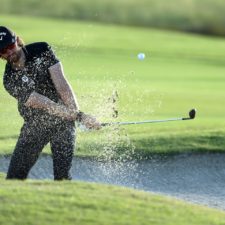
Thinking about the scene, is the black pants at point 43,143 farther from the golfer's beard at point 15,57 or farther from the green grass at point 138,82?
the green grass at point 138,82

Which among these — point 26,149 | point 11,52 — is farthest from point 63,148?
point 11,52

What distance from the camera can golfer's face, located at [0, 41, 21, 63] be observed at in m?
8.45

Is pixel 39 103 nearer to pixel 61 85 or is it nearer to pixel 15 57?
pixel 61 85

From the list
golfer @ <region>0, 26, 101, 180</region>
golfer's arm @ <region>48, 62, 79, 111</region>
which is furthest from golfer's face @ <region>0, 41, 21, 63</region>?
golfer's arm @ <region>48, 62, 79, 111</region>

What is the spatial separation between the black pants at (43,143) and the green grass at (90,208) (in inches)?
46.3

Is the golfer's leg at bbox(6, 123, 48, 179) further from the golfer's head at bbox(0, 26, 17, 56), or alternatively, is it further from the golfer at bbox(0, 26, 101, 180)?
the golfer's head at bbox(0, 26, 17, 56)

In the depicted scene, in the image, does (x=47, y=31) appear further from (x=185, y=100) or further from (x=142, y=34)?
(x=185, y=100)

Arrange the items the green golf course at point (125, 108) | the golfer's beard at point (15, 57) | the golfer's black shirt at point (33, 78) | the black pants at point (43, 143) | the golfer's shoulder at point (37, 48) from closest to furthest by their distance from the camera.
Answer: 1. the green golf course at point (125, 108)
2. the golfer's beard at point (15, 57)
3. the golfer's black shirt at point (33, 78)
4. the golfer's shoulder at point (37, 48)
5. the black pants at point (43, 143)

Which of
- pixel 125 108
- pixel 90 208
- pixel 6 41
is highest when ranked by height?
pixel 6 41

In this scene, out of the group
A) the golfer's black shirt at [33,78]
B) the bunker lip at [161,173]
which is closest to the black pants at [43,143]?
the golfer's black shirt at [33,78]

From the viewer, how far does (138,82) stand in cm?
2214

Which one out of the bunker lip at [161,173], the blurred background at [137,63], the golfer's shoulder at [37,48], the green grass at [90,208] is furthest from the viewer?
the blurred background at [137,63]

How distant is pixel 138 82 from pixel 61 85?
13.5 meters

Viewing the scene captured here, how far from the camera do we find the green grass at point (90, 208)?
689 centimetres
